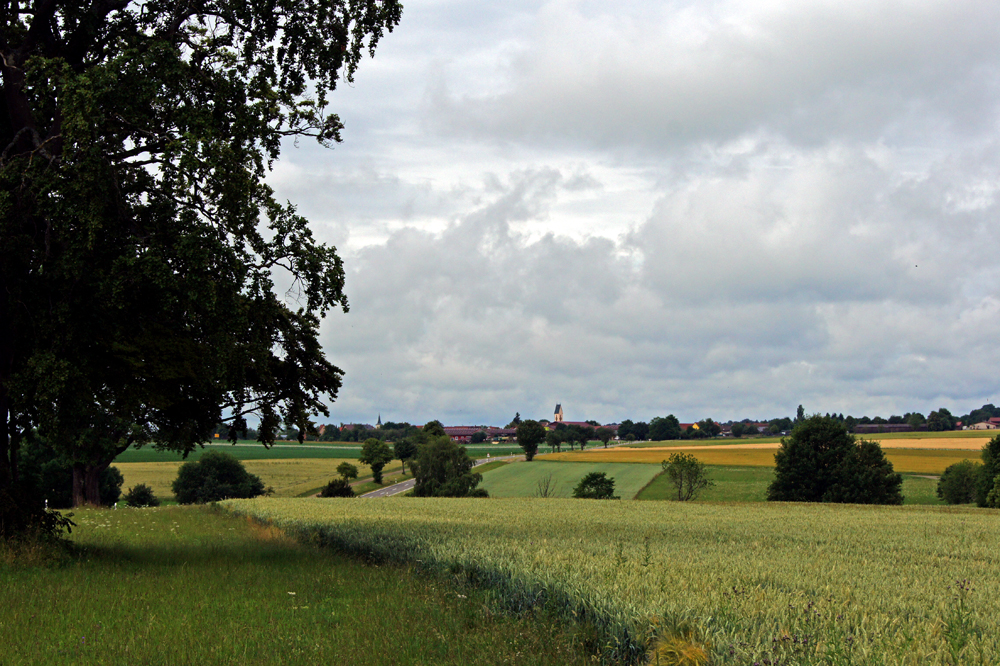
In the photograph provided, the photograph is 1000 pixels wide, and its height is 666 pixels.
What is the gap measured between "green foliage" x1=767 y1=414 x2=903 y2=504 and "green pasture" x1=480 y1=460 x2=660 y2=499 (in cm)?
1654

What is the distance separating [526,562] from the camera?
1038 centimetres

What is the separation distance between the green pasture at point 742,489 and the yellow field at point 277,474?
1775 inches

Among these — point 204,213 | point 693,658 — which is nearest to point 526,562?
point 693,658

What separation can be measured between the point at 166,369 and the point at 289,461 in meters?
153

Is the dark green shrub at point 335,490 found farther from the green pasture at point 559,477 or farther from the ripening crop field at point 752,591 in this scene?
the ripening crop field at point 752,591

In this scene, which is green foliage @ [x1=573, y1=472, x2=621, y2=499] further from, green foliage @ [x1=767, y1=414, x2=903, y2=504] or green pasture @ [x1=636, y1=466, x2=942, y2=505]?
green foliage @ [x1=767, y1=414, x2=903, y2=504]

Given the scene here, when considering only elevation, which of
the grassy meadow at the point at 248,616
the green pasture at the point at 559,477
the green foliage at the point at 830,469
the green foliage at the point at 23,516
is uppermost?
the green foliage at the point at 23,516

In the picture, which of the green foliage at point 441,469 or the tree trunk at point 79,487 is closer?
the tree trunk at point 79,487

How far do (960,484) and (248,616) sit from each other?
84.1 m

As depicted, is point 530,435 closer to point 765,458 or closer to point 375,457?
point 375,457

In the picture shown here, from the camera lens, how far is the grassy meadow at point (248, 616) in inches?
320

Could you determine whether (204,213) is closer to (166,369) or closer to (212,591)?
(166,369)

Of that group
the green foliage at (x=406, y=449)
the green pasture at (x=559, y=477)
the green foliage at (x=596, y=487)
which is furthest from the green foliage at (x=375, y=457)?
the green foliage at (x=596, y=487)

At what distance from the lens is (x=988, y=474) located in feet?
231
